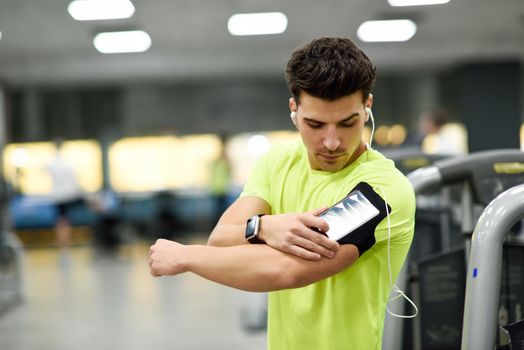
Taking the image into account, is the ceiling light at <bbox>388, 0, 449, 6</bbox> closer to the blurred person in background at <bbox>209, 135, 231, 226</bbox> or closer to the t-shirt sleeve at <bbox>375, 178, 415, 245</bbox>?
the blurred person in background at <bbox>209, 135, 231, 226</bbox>

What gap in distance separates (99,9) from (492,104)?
23.9 feet

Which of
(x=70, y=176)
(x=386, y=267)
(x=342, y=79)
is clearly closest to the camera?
(x=342, y=79)

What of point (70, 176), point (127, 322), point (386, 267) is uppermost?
point (70, 176)

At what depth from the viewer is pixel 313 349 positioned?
127 cm

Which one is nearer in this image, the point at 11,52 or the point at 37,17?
the point at 37,17

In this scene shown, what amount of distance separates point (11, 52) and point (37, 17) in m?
2.48

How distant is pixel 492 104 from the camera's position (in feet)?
35.9

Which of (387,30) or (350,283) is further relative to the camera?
(387,30)

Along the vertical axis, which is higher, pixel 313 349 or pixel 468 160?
pixel 468 160

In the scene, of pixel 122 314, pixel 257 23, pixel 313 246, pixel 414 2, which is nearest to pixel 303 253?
pixel 313 246

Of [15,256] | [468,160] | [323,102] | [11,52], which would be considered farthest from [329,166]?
[11,52]

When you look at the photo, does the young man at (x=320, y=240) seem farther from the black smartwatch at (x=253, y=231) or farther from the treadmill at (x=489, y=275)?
the treadmill at (x=489, y=275)

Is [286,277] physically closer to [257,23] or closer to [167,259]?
[167,259]

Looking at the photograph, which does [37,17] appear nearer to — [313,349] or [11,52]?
[11,52]
